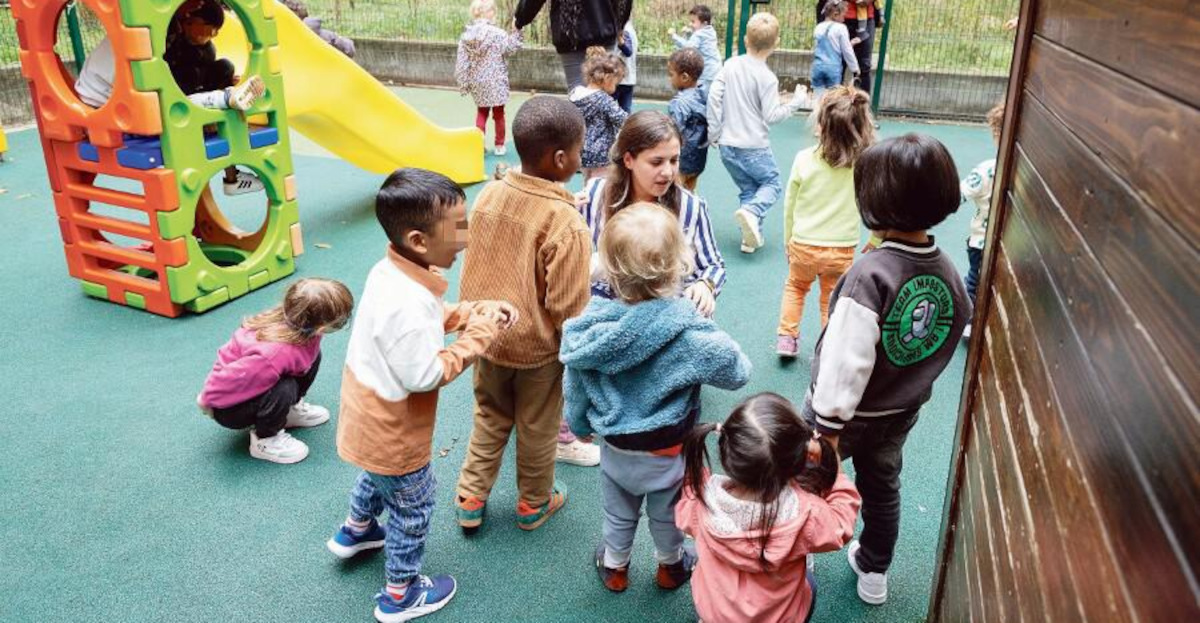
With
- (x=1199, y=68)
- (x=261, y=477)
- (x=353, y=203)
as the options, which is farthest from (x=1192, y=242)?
(x=353, y=203)

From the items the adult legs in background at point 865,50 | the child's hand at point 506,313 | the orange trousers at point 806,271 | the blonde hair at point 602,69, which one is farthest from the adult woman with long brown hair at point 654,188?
the adult legs in background at point 865,50

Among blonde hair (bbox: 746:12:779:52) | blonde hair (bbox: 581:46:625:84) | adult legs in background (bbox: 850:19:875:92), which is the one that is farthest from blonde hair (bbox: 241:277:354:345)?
adult legs in background (bbox: 850:19:875:92)

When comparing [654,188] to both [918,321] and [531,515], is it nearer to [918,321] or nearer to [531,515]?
[918,321]

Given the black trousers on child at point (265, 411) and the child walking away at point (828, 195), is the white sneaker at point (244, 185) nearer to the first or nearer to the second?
the black trousers on child at point (265, 411)

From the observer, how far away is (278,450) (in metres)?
3.25

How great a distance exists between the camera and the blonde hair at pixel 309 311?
309cm

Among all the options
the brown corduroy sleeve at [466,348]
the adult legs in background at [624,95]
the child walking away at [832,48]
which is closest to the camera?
the brown corduroy sleeve at [466,348]

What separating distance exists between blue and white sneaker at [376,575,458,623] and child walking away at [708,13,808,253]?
11.1 feet

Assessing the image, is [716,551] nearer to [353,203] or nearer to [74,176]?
[74,176]

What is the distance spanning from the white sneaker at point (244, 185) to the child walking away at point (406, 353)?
3.65 metres

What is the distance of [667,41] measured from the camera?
39.5 ft

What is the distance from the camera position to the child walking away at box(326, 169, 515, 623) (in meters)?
2.17

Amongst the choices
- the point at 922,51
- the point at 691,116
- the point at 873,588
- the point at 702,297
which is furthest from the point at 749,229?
the point at 922,51

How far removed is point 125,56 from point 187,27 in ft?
2.35
